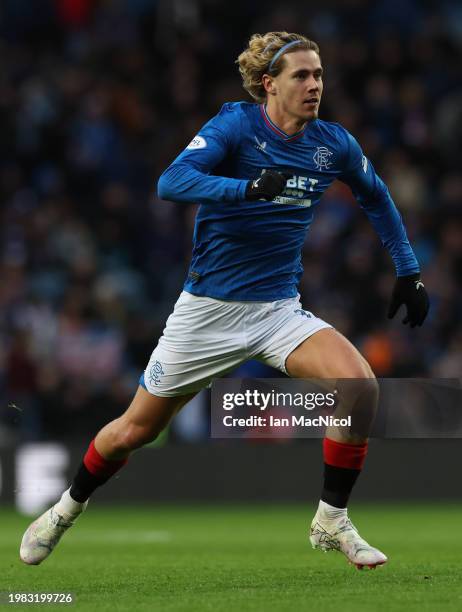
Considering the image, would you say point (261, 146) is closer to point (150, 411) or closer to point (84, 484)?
point (150, 411)

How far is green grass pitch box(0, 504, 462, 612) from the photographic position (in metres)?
5.45

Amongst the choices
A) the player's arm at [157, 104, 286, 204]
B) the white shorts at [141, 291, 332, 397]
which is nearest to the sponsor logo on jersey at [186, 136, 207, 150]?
the player's arm at [157, 104, 286, 204]

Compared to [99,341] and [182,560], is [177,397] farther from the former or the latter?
[99,341]

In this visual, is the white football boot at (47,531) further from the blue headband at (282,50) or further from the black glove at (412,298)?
the blue headband at (282,50)

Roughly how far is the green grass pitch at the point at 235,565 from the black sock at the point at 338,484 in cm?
35

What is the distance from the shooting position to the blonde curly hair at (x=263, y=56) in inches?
255

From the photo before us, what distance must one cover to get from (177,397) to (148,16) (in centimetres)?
1097

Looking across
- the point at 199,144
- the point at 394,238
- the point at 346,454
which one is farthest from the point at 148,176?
the point at 346,454

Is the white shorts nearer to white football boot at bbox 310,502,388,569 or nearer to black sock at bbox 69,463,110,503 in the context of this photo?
black sock at bbox 69,463,110,503

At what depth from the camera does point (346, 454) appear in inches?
250

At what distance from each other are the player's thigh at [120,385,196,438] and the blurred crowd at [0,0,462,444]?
6550 millimetres

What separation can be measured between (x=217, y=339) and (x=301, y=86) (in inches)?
48.0

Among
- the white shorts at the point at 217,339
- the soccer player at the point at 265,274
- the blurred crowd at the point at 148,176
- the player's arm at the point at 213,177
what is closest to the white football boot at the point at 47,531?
the soccer player at the point at 265,274

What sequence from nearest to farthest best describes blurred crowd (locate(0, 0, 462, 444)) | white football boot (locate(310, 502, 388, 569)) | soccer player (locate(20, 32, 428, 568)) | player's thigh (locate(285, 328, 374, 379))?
1. player's thigh (locate(285, 328, 374, 379))
2. white football boot (locate(310, 502, 388, 569))
3. soccer player (locate(20, 32, 428, 568))
4. blurred crowd (locate(0, 0, 462, 444))
